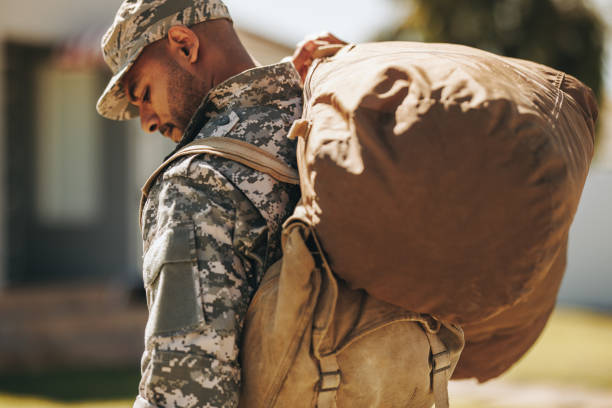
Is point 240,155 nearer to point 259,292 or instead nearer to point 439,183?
point 259,292

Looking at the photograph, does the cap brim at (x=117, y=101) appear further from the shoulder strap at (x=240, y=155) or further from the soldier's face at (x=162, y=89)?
the shoulder strap at (x=240, y=155)

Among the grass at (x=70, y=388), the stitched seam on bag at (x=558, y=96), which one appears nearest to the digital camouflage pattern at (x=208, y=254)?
the stitched seam on bag at (x=558, y=96)

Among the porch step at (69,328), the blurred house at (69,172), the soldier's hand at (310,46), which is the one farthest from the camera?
the blurred house at (69,172)

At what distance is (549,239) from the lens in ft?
5.45

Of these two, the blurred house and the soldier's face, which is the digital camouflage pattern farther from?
the blurred house

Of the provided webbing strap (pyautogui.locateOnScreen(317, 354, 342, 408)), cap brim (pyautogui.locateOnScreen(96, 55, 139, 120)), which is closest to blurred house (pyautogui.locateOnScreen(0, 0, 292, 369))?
cap brim (pyautogui.locateOnScreen(96, 55, 139, 120))

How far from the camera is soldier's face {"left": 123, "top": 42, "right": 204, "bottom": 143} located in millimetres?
2170

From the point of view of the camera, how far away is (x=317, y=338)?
1807 millimetres

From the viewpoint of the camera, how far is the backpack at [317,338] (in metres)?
1.79

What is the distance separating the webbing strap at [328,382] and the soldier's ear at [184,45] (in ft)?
3.02

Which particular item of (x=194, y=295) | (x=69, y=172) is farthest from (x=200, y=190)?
(x=69, y=172)

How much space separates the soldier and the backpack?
0.14ft

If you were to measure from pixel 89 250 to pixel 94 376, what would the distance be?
2.81 m

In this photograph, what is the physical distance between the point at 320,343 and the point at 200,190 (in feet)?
1.54
